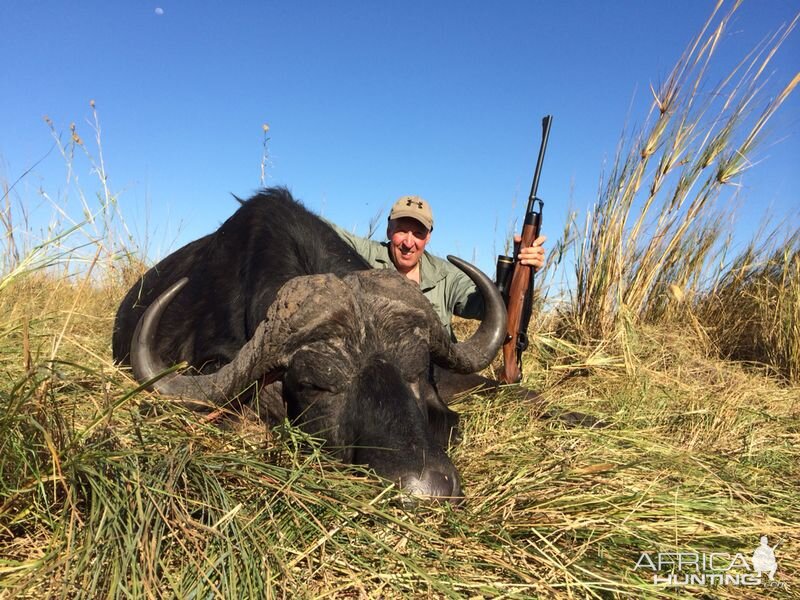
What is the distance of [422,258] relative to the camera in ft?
18.7

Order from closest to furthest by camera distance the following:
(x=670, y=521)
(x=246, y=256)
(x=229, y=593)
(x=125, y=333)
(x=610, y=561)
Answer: (x=229, y=593)
(x=610, y=561)
(x=670, y=521)
(x=246, y=256)
(x=125, y=333)

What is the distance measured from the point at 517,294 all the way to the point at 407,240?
1114 mm

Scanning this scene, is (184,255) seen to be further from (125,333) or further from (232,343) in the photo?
(232,343)

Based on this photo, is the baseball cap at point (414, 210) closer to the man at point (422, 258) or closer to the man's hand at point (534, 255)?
the man at point (422, 258)

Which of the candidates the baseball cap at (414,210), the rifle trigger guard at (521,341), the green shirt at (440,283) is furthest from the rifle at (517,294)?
the baseball cap at (414,210)

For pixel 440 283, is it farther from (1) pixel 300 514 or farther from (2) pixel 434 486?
(1) pixel 300 514

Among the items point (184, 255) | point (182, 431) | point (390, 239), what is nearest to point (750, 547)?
point (182, 431)

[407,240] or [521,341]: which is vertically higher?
[407,240]

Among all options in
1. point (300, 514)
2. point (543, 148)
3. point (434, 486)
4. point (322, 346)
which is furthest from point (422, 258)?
point (300, 514)

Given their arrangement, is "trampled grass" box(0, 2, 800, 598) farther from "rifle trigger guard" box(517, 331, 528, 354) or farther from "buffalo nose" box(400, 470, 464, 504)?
"rifle trigger guard" box(517, 331, 528, 354)

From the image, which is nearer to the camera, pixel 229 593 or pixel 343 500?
pixel 229 593

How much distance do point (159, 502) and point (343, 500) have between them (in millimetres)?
597

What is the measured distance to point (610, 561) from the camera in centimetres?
181

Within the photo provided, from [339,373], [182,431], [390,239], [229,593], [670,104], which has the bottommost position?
[229,593]
